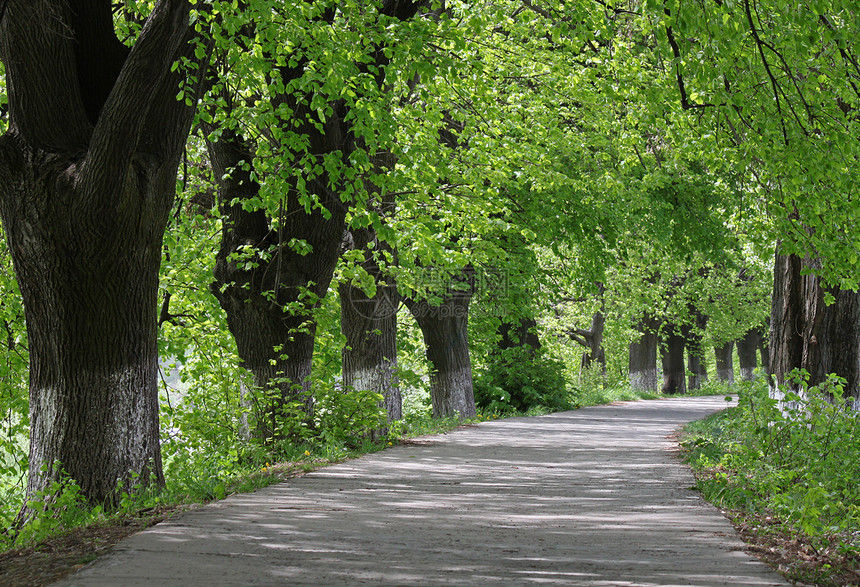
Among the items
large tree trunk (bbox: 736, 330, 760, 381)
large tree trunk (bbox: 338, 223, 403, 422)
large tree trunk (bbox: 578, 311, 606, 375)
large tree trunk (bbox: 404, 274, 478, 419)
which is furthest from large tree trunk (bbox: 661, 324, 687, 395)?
large tree trunk (bbox: 338, 223, 403, 422)

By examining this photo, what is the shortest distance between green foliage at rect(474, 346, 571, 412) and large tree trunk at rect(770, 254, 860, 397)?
439 inches

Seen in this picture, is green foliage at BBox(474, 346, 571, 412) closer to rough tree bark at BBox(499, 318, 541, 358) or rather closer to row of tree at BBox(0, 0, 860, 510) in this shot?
rough tree bark at BBox(499, 318, 541, 358)

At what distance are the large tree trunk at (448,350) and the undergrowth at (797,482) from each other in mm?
9130

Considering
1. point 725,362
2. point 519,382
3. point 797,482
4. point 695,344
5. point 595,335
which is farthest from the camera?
point 725,362

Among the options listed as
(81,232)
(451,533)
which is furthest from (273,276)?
(451,533)

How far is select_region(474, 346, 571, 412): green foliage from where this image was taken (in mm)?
23203

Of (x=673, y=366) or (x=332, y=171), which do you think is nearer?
(x=332, y=171)

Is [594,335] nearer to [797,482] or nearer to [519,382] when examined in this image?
[519,382]

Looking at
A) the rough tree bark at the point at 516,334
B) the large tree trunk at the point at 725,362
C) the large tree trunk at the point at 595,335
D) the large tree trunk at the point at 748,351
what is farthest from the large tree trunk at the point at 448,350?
the large tree trunk at the point at 725,362

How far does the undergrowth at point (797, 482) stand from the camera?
18.0ft

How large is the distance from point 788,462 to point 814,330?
4168 mm

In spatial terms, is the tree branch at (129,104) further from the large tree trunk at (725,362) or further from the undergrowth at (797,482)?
Answer: the large tree trunk at (725,362)

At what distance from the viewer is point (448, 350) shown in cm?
1992

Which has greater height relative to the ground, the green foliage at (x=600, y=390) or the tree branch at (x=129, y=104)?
the tree branch at (x=129, y=104)
